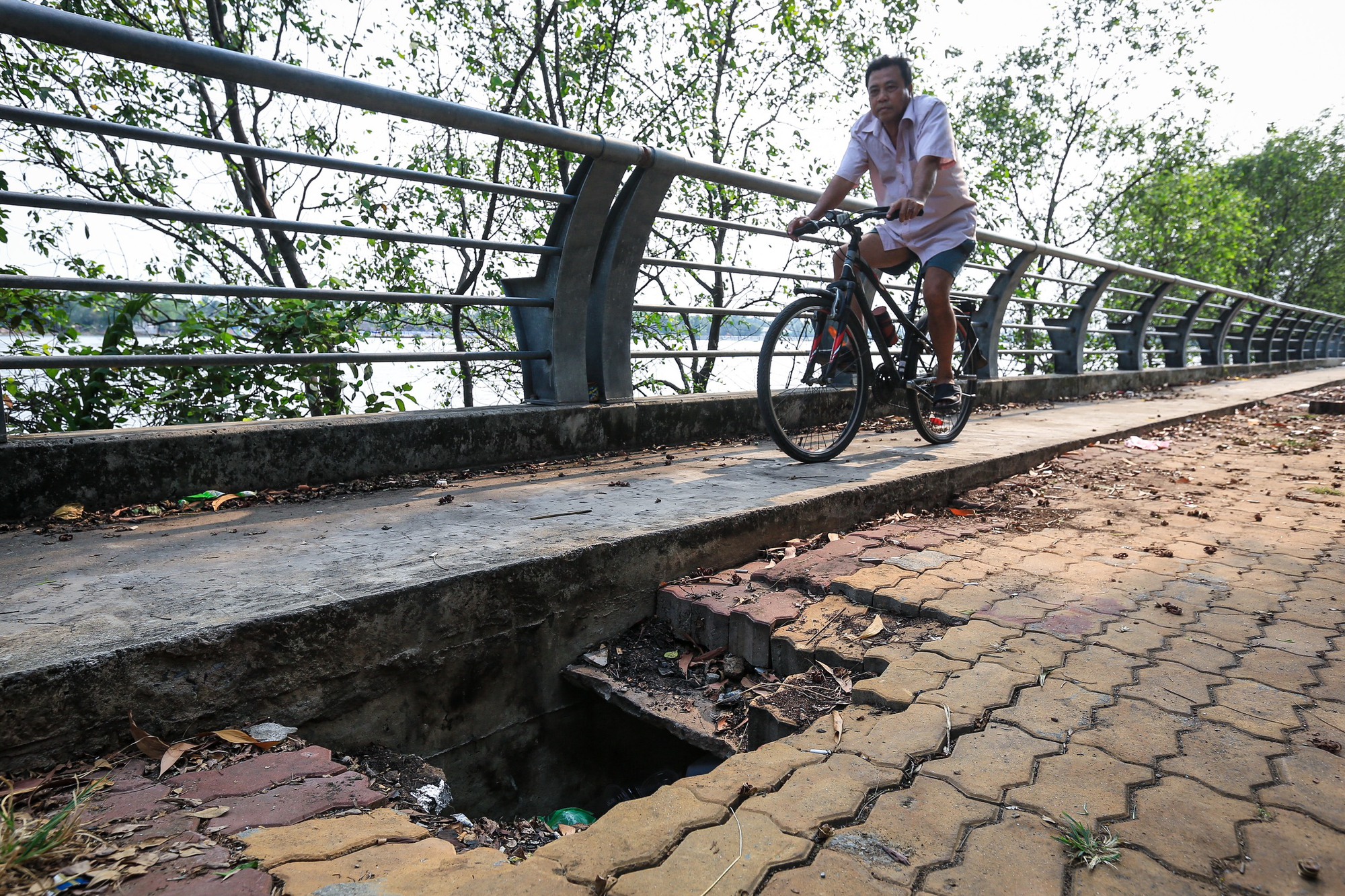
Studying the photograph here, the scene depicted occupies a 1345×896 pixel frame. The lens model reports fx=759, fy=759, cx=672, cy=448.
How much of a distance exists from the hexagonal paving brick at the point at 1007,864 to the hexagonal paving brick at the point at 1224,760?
390mm

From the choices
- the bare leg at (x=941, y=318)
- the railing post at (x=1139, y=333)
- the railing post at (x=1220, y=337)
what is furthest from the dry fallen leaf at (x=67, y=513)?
the railing post at (x=1220, y=337)

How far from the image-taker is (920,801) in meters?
1.37

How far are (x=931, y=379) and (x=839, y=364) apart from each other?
2.68 feet

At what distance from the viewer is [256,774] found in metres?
1.49

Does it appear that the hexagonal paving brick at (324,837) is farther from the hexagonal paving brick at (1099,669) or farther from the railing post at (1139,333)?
the railing post at (1139,333)

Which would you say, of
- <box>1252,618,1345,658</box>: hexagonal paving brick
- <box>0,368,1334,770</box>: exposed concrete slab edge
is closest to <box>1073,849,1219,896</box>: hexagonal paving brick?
<box>1252,618,1345,658</box>: hexagonal paving brick

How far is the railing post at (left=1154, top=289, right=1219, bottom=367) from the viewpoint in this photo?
1173 centimetres

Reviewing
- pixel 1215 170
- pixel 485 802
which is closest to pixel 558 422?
pixel 485 802

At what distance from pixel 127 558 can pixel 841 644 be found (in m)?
2.01

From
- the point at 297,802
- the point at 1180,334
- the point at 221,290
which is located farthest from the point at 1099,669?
the point at 1180,334

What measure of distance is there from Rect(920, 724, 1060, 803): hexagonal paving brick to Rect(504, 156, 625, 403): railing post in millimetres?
2792

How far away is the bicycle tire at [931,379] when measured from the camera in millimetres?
4691

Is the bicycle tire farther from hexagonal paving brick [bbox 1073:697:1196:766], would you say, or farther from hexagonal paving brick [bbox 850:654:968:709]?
hexagonal paving brick [bbox 1073:697:1196:766]

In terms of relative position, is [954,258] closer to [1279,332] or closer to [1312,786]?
[1312,786]
